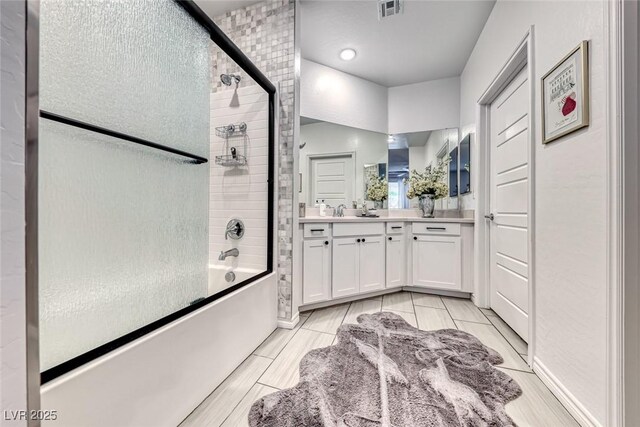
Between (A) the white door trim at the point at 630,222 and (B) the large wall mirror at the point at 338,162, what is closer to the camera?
(A) the white door trim at the point at 630,222

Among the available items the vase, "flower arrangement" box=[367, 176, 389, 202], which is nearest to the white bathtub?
"flower arrangement" box=[367, 176, 389, 202]

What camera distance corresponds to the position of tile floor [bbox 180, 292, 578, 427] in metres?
1.12

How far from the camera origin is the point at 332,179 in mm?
2889

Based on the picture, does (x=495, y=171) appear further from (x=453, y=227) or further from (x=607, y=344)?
(x=607, y=344)

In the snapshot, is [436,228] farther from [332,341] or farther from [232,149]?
[232,149]

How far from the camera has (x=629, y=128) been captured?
888 millimetres

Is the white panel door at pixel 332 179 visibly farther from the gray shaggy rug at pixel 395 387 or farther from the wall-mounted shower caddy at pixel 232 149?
the gray shaggy rug at pixel 395 387

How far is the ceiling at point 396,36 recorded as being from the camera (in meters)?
2.09

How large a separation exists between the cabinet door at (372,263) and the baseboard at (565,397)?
131cm

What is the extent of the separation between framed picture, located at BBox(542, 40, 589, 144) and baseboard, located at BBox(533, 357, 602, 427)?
3.92 ft

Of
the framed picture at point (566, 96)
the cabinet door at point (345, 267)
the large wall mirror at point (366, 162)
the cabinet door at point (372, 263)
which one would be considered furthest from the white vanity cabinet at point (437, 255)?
the framed picture at point (566, 96)

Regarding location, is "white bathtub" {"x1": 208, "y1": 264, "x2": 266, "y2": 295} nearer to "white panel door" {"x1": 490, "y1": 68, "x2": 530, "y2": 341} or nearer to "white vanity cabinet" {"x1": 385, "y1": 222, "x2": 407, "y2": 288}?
"white vanity cabinet" {"x1": 385, "y1": 222, "x2": 407, "y2": 288}

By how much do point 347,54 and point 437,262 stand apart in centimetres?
238

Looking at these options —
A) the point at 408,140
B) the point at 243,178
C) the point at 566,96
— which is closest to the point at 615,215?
the point at 566,96
